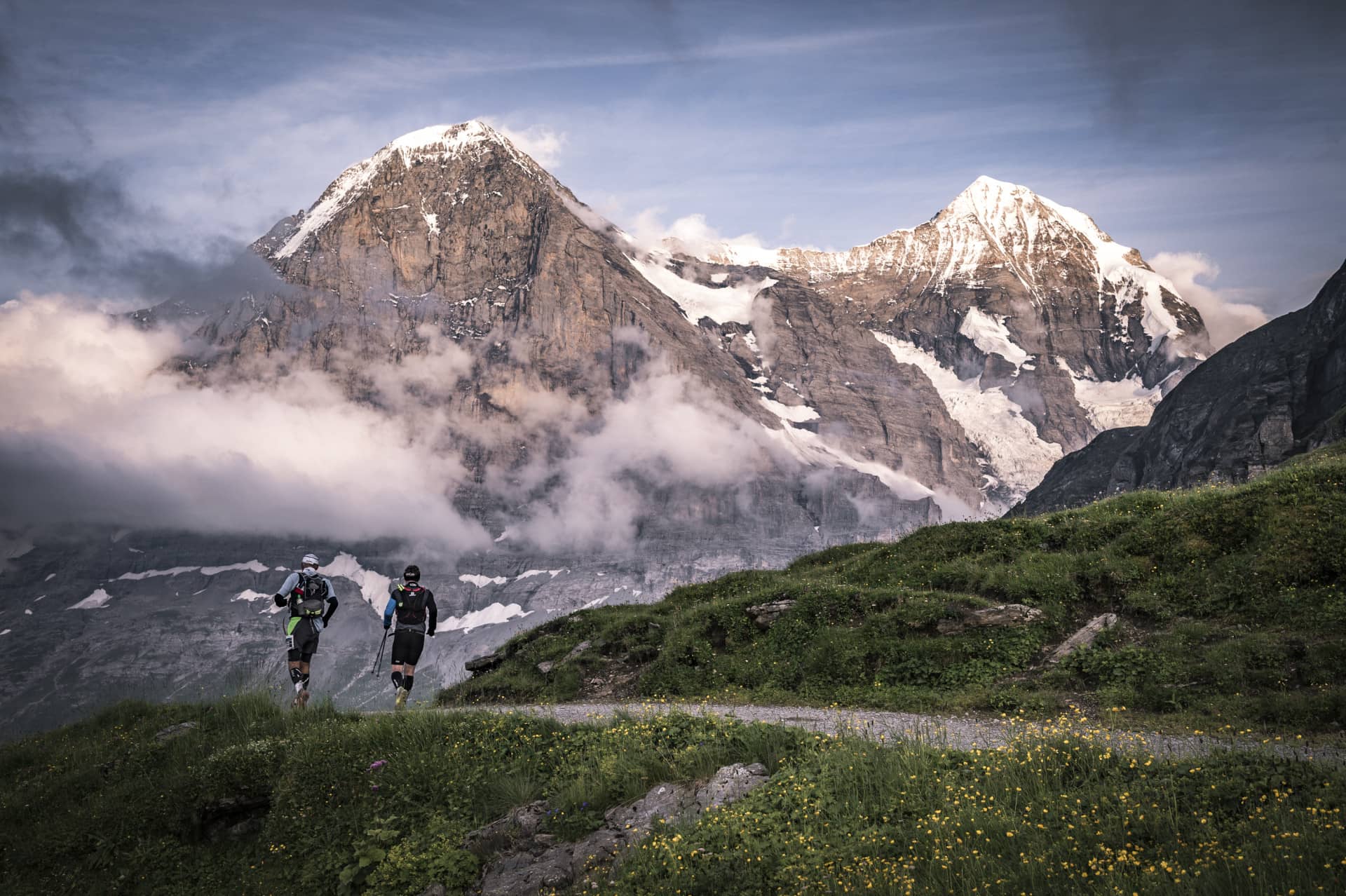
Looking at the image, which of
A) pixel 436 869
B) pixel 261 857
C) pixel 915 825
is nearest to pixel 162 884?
pixel 261 857

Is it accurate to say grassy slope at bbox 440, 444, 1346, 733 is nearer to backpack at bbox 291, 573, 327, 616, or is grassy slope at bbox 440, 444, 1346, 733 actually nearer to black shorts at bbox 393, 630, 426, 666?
black shorts at bbox 393, 630, 426, 666

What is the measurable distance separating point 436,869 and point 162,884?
587cm

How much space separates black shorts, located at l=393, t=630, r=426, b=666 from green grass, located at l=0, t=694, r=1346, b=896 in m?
2.81

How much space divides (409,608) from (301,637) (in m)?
2.62

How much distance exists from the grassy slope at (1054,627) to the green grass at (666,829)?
111 inches

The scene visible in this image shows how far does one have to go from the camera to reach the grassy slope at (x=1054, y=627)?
45.6ft

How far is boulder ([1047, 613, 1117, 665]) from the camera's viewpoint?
16.4 metres

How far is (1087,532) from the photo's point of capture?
68.9 feet

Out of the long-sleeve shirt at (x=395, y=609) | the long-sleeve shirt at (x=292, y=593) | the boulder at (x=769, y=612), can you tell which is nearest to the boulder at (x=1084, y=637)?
the boulder at (x=769, y=612)

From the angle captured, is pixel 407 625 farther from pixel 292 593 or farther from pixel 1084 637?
pixel 1084 637

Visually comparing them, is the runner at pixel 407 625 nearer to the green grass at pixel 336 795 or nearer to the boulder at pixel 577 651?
the green grass at pixel 336 795

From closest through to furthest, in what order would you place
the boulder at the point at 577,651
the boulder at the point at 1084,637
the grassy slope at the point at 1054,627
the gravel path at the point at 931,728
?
the gravel path at the point at 931,728 < the grassy slope at the point at 1054,627 < the boulder at the point at 1084,637 < the boulder at the point at 577,651

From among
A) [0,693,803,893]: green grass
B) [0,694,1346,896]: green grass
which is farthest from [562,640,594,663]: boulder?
[0,694,1346,896]: green grass

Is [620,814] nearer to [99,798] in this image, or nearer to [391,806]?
[391,806]
